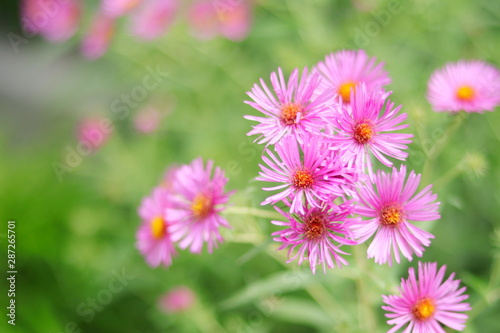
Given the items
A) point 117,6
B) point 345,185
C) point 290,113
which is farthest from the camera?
point 117,6

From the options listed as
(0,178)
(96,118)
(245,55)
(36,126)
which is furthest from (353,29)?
(36,126)

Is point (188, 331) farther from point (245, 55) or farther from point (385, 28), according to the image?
point (385, 28)

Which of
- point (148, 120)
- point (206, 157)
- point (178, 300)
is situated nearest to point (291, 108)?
point (178, 300)

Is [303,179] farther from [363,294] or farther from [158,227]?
[158,227]

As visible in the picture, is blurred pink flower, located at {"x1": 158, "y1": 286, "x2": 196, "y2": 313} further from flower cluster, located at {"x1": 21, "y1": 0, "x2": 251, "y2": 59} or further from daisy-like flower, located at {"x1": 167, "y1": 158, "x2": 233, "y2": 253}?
flower cluster, located at {"x1": 21, "y1": 0, "x2": 251, "y2": 59}

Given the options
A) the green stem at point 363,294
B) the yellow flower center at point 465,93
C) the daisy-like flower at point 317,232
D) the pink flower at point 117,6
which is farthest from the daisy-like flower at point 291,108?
the pink flower at point 117,6
